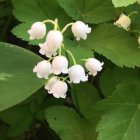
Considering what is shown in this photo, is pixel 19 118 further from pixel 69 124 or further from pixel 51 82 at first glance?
pixel 51 82

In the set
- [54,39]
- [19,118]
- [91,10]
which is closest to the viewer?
[54,39]

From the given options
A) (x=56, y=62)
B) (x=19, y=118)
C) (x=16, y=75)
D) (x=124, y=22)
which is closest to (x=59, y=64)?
(x=56, y=62)

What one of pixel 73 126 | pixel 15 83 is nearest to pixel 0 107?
pixel 15 83

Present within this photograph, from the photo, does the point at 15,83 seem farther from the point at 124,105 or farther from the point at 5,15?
the point at 5,15

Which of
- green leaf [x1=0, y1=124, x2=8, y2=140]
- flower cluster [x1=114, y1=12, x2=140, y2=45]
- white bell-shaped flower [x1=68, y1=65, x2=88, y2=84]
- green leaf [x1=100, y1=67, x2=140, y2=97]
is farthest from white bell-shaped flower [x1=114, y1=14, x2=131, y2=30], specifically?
green leaf [x1=0, y1=124, x2=8, y2=140]

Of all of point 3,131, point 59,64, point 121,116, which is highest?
point 59,64

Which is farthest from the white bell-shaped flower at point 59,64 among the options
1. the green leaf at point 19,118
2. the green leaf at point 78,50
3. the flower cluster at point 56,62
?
the green leaf at point 19,118

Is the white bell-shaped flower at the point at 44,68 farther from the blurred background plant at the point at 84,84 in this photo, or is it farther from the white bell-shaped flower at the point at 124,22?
the white bell-shaped flower at the point at 124,22
